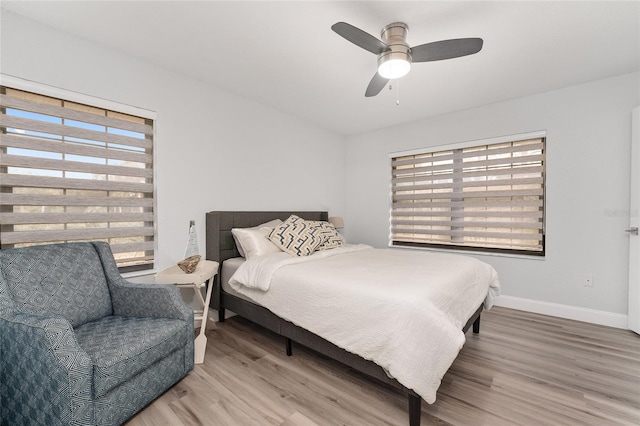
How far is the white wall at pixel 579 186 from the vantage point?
2766 millimetres

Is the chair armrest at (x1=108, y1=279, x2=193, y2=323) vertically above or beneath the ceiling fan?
beneath

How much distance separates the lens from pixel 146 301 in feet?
6.18

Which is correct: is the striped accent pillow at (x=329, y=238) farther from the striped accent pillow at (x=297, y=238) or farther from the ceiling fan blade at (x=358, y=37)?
the ceiling fan blade at (x=358, y=37)

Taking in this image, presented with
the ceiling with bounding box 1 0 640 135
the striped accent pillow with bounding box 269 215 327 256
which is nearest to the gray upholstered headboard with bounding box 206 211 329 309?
the striped accent pillow with bounding box 269 215 327 256

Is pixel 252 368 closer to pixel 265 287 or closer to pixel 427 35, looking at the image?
pixel 265 287

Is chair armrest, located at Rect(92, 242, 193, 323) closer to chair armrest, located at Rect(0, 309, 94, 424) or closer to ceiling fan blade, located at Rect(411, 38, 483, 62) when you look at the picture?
chair armrest, located at Rect(0, 309, 94, 424)

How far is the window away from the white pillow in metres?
2.27

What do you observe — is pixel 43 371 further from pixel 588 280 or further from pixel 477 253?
pixel 588 280

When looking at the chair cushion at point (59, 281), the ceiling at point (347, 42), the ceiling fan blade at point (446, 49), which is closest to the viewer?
the chair cushion at point (59, 281)

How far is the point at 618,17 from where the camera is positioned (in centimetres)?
190

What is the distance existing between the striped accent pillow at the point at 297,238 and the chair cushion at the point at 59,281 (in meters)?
1.45

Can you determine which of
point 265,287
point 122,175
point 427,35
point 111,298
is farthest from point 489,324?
point 122,175

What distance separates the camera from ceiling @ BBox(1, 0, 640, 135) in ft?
6.01

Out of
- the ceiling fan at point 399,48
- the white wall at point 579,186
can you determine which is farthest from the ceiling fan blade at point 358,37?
the white wall at point 579,186
